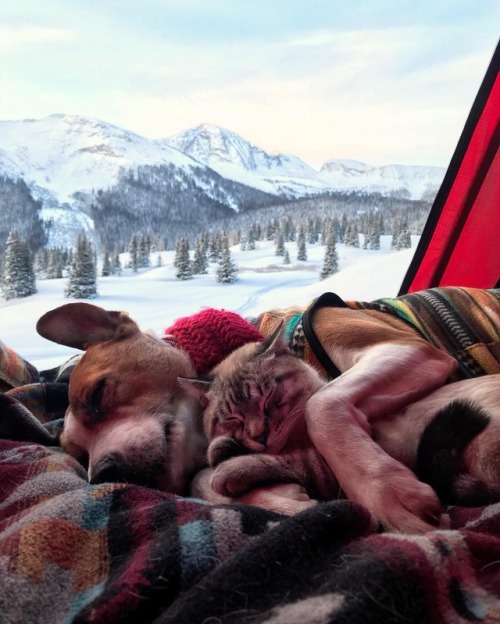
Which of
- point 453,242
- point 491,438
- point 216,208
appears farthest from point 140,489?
point 216,208

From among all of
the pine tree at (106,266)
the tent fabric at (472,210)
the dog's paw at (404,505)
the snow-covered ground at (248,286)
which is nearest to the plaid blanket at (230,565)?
the dog's paw at (404,505)

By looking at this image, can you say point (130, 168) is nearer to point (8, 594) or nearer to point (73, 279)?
point (73, 279)

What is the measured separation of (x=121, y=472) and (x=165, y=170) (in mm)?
1711

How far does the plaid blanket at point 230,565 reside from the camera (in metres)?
0.54

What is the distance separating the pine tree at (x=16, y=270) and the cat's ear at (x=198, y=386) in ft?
3.96

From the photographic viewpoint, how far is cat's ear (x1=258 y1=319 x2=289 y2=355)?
1.12m

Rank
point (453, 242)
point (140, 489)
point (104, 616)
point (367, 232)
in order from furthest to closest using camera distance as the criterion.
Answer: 1. point (367, 232)
2. point (453, 242)
3. point (140, 489)
4. point (104, 616)

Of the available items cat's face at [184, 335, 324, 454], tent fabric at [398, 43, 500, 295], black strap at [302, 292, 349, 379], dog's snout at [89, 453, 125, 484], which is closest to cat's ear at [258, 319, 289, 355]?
cat's face at [184, 335, 324, 454]

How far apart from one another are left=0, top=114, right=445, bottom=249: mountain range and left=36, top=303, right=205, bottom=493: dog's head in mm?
957

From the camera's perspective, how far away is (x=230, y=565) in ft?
1.91

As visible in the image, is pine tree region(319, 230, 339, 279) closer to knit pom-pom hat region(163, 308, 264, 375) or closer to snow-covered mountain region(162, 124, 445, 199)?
snow-covered mountain region(162, 124, 445, 199)

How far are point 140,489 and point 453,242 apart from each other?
1.51m

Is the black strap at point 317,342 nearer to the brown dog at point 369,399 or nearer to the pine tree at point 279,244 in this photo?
the brown dog at point 369,399

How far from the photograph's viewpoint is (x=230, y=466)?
93 centimetres
